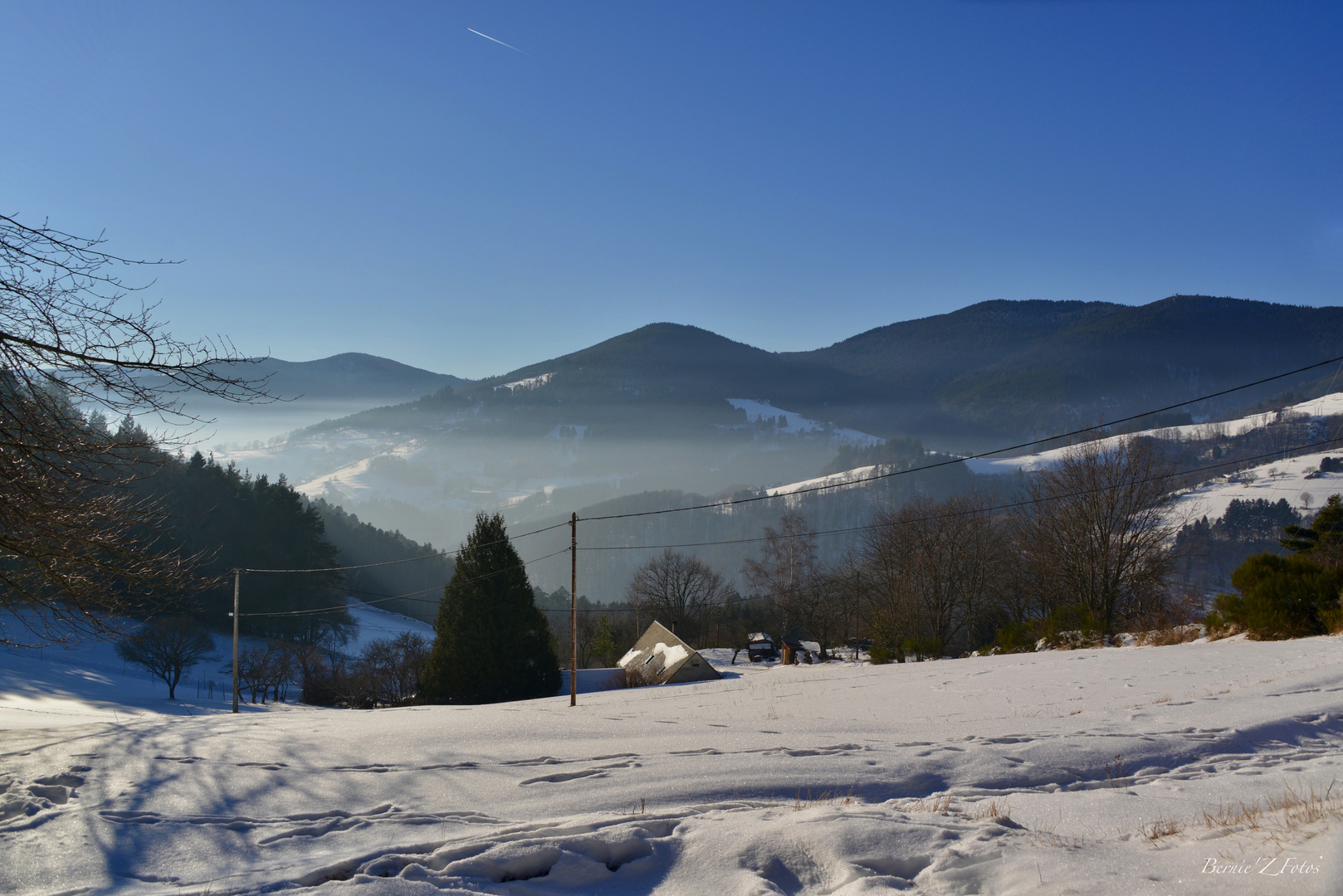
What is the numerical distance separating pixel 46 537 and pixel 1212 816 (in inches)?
412

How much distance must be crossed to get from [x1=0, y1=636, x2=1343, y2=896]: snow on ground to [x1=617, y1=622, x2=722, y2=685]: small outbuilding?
98.4ft

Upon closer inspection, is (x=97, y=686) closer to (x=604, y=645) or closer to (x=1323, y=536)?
(x=604, y=645)

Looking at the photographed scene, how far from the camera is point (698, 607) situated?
81.9m

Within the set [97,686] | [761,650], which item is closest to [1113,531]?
[761,650]

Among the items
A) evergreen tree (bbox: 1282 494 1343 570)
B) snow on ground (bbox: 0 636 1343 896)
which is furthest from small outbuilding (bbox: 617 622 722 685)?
snow on ground (bbox: 0 636 1343 896)

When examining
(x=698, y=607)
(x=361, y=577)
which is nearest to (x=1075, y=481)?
(x=698, y=607)

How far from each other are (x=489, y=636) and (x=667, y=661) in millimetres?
10339

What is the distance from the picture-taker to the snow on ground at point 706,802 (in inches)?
173

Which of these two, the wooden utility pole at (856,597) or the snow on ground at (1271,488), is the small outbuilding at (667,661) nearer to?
the wooden utility pole at (856,597)

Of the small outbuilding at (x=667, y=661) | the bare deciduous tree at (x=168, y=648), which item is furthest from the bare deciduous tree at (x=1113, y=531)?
the bare deciduous tree at (x=168, y=648)

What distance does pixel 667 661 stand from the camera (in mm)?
42656

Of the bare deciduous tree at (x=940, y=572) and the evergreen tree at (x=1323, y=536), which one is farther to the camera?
the bare deciduous tree at (x=940, y=572)

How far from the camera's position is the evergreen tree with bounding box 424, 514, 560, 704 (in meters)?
38.6

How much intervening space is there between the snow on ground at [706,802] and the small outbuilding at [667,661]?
1181 inches
